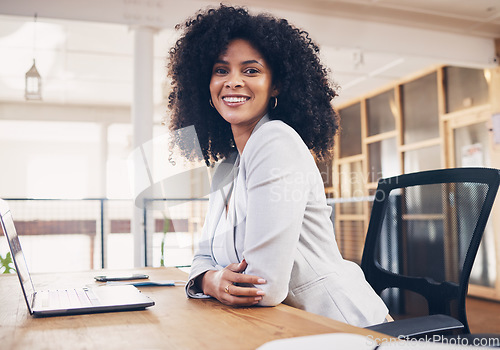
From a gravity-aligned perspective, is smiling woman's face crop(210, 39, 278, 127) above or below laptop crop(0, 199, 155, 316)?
above

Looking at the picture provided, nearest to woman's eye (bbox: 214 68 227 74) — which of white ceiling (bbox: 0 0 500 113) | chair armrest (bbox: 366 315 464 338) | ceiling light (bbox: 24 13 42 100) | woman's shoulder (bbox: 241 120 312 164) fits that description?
woman's shoulder (bbox: 241 120 312 164)

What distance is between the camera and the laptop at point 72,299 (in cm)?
80

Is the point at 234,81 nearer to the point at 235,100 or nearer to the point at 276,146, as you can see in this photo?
the point at 235,100

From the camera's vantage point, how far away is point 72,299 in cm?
90

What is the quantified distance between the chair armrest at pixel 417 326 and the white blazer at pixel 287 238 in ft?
0.46

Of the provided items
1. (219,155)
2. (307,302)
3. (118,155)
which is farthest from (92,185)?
(307,302)

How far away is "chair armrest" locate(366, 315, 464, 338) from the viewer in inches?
31.4

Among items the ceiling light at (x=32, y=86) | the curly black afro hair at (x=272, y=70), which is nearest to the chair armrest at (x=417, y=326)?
the curly black afro hair at (x=272, y=70)

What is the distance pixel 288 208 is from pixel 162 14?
3.32 m

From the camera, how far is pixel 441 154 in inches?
215

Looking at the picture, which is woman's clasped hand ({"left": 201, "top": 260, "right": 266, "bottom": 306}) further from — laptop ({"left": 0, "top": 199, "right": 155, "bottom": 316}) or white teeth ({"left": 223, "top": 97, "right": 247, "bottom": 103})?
white teeth ({"left": 223, "top": 97, "right": 247, "bottom": 103})

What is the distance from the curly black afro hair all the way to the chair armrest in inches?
24.9

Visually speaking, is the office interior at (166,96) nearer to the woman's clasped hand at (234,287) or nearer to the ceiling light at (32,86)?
the ceiling light at (32,86)

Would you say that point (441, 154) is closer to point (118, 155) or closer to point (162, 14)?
point (162, 14)
